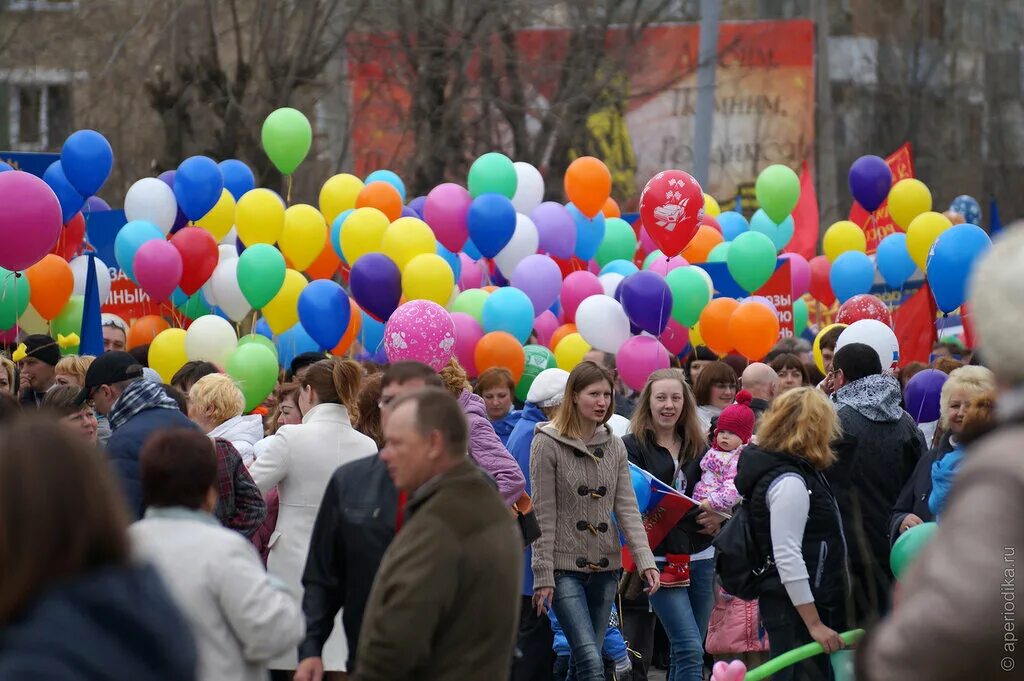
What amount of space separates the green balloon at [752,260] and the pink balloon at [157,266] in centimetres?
435

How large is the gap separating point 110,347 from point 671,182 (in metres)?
4.12

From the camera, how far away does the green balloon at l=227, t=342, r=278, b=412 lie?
1003 centimetres

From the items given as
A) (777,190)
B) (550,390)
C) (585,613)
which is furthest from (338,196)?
(585,613)

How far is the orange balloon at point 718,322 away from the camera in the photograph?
38.0 ft

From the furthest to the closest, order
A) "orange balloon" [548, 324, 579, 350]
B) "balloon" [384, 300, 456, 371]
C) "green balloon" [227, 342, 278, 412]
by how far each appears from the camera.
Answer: "orange balloon" [548, 324, 579, 350] → "green balloon" [227, 342, 278, 412] → "balloon" [384, 300, 456, 371]

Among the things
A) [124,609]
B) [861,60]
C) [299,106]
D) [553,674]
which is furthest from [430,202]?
[861,60]

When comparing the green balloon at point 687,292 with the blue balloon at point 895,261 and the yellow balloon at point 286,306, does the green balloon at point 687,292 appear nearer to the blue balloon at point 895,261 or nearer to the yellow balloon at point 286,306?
the yellow balloon at point 286,306

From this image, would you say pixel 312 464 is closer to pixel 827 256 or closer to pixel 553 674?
pixel 553 674

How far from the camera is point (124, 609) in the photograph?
2672 millimetres

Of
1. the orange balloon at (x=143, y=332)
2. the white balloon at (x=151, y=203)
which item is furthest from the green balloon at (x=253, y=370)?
the white balloon at (x=151, y=203)

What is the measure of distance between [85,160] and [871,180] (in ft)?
23.2

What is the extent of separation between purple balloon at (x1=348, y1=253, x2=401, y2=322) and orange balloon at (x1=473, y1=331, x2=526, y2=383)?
85 cm

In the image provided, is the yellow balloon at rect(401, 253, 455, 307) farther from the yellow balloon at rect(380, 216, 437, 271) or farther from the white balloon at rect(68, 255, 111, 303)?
the white balloon at rect(68, 255, 111, 303)

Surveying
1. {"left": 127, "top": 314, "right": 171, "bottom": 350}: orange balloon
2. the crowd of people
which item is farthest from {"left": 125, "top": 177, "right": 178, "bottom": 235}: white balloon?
the crowd of people
